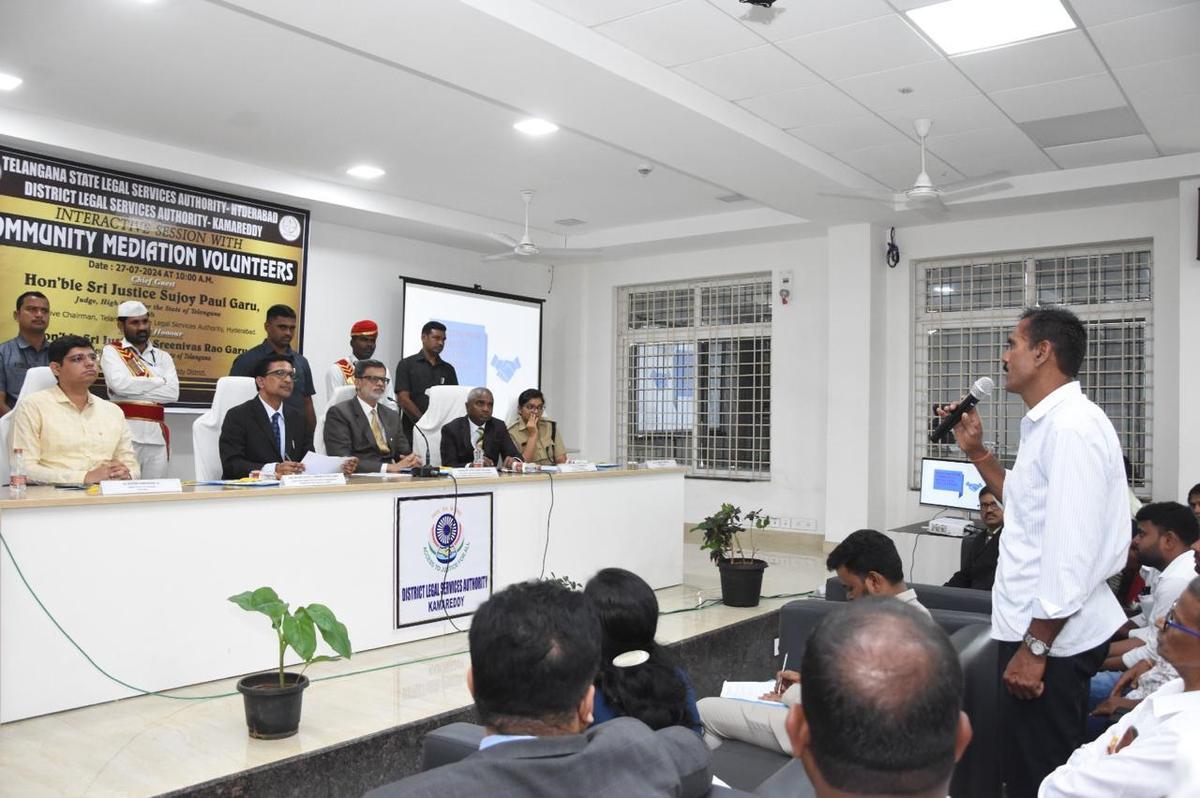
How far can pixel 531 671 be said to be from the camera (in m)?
1.28

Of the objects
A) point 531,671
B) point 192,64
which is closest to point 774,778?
point 531,671

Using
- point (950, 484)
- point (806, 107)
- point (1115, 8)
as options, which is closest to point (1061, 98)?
point (1115, 8)

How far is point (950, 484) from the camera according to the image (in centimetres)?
605

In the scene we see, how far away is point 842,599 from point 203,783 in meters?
2.43

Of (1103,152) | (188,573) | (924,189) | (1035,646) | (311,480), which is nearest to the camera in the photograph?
(1035,646)

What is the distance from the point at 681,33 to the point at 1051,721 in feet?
11.3

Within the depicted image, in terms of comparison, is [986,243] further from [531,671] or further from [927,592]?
[531,671]

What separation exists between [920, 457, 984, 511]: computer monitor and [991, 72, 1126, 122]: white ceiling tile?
7.22ft

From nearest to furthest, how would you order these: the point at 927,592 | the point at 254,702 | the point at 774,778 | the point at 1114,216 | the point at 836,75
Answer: the point at 774,778 < the point at 254,702 < the point at 927,592 < the point at 836,75 < the point at 1114,216

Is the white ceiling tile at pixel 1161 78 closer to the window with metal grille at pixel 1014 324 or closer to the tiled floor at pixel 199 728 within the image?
the window with metal grille at pixel 1014 324

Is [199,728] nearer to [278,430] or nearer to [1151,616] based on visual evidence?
[278,430]

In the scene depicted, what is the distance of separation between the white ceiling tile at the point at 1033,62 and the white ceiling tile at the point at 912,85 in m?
0.08

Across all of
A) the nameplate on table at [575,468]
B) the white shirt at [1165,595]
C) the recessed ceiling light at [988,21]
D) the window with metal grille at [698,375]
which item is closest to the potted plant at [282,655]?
the nameplate on table at [575,468]

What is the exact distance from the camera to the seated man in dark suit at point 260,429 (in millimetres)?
4336
